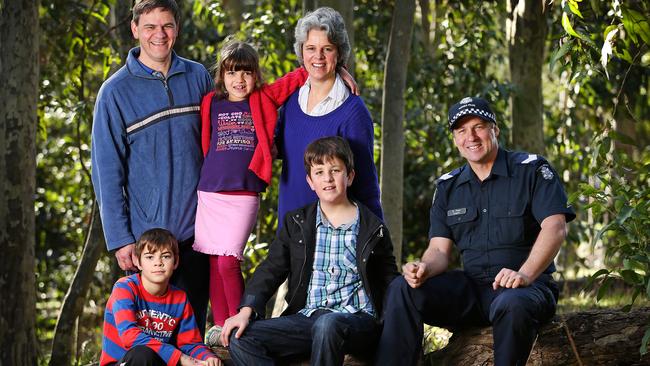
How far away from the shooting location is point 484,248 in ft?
15.8

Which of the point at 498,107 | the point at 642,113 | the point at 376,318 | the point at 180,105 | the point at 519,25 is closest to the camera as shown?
the point at 376,318

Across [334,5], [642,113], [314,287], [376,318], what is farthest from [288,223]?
[642,113]

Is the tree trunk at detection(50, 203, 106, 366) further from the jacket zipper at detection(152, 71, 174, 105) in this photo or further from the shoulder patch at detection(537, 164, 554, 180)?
the shoulder patch at detection(537, 164, 554, 180)

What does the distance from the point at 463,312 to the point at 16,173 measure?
13.6 ft

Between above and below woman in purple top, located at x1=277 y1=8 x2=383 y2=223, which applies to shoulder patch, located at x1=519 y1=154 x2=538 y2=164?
below

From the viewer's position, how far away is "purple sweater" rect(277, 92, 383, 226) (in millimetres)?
4918

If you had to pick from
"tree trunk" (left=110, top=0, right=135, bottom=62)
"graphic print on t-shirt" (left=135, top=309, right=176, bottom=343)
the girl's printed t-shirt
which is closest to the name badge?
the girl's printed t-shirt

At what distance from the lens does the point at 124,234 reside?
190 inches

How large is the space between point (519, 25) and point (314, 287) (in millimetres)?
5642

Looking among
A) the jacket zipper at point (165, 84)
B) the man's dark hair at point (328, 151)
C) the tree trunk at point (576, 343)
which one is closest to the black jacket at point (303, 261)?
the man's dark hair at point (328, 151)

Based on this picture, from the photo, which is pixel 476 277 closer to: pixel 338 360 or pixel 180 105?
pixel 338 360

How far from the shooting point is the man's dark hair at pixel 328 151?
15.3ft

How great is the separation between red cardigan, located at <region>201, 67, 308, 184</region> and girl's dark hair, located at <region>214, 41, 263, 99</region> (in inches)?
2.3

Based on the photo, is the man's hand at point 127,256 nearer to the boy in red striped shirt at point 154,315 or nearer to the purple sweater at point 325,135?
the boy in red striped shirt at point 154,315
